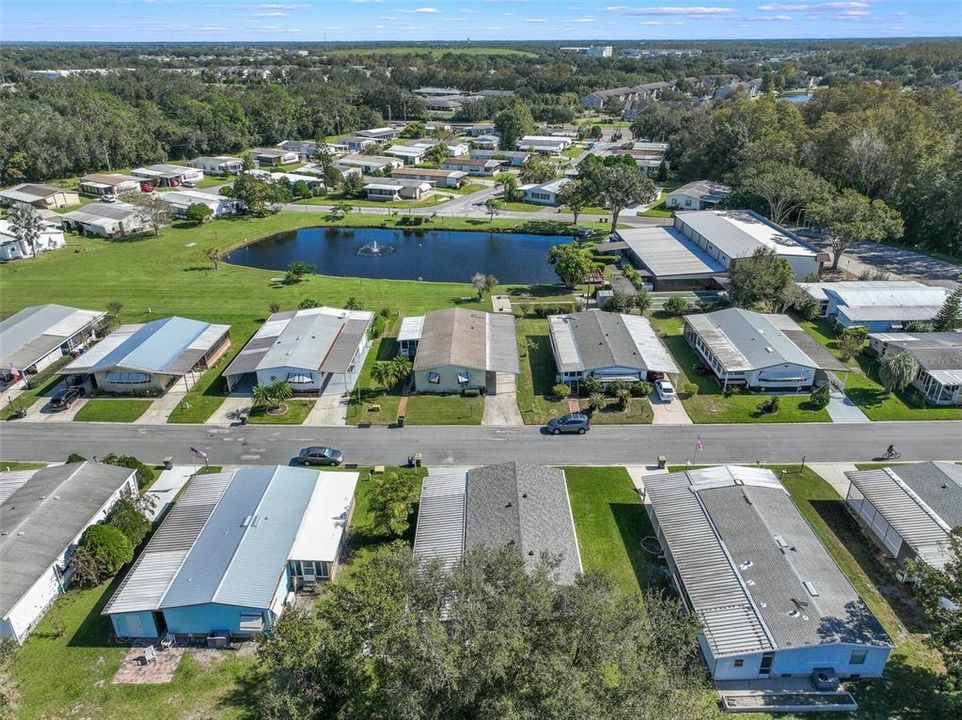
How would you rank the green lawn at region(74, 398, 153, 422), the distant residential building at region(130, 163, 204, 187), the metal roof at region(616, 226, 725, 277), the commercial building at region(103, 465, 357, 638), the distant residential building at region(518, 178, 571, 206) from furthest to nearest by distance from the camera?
the distant residential building at region(130, 163, 204, 187), the distant residential building at region(518, 178, 571, 206), the metal roof at region(616, 226, 725, 277), the green lawn at region(74, 398, 153, 422), the commercial building at region(103, 465, 357, 638)

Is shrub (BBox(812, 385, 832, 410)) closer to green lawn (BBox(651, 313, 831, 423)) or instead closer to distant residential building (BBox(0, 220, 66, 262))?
green lawn (BBox(651, 313, 831, 423))

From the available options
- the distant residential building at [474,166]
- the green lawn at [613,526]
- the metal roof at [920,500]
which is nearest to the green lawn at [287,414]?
the green lawn at [613,526]

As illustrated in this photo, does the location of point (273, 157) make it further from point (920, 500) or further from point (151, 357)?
point (920, 500)

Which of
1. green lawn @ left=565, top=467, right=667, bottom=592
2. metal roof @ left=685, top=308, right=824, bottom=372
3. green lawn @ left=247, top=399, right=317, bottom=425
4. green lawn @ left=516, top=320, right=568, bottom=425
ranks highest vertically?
metal roof @ left=685, top=308, right=824, bottom=372

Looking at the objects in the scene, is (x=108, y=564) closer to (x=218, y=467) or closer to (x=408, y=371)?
(x=218, y=467)

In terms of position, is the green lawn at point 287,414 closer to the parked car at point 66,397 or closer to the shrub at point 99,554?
the parked car at point 66,397

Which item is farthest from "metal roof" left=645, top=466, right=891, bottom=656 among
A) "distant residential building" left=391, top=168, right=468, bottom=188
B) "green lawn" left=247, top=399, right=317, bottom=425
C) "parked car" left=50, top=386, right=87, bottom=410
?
"distant residential building" left=391, top=168, right=468, bottom=188

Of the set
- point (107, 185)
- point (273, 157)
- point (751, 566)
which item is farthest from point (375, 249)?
point (751, 566)
